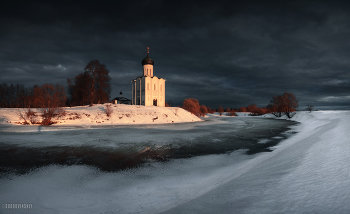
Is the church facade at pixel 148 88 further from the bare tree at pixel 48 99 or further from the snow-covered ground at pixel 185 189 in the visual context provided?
the snow-covered ground at pixel 185 189

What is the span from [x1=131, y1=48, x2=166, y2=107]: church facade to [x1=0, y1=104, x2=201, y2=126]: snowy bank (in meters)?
12.2

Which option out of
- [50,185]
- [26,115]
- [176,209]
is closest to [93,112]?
[26,115]

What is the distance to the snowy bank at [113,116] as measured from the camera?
85.6ft

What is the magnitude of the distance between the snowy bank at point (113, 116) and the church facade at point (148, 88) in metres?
12.2

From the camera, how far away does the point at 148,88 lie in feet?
167

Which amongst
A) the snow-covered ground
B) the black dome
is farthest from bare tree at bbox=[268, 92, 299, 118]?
the snow-covered ground

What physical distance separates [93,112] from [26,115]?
374 inches

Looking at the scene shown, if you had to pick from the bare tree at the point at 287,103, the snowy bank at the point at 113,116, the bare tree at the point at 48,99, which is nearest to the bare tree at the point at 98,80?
the snowy bank at the point at 113,116

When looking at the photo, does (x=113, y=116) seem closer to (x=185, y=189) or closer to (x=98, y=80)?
(x=98, y=80)

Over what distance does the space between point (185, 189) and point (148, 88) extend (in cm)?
4795

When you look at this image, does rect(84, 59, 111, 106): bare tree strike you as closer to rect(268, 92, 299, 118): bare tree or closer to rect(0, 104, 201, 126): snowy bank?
rect(0, 104, 201, 126): snowy bank

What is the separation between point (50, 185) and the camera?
15.0 ft

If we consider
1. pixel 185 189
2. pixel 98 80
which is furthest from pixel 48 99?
pixel 185 189

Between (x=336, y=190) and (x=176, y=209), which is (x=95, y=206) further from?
(x=336, y=190)
